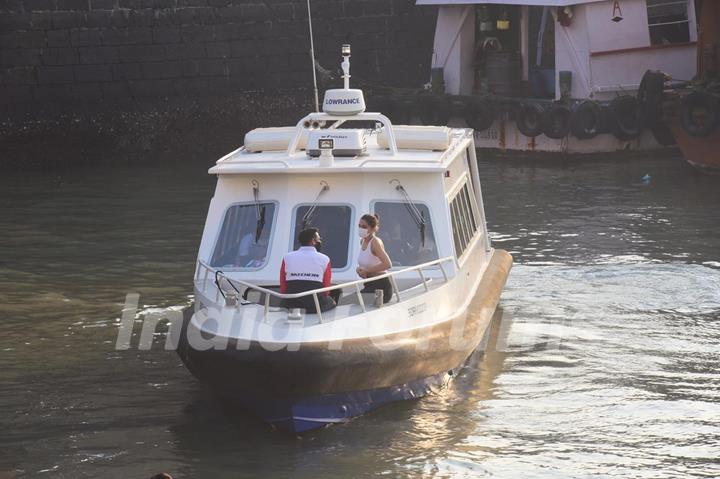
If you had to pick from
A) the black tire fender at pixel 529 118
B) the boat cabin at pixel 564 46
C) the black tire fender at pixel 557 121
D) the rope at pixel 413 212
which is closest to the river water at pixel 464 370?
the rope at pixel 413 212

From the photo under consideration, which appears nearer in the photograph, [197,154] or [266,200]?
[266,200]

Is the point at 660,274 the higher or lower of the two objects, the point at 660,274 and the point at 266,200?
the lower

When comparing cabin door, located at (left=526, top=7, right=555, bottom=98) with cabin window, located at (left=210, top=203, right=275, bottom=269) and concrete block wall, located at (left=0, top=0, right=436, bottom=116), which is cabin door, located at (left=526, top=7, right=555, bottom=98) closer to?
concrete block wall, located at (left=0, top=0, right=436, bottom=116)

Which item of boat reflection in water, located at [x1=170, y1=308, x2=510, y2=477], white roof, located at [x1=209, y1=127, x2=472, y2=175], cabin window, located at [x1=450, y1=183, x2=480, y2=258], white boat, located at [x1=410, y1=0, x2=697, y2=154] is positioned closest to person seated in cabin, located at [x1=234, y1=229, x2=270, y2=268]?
white roof, located at [x1=209, y1=127, x2=472, y2=175]

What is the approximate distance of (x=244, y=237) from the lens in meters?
10.8

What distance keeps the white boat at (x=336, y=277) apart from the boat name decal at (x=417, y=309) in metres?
0.02

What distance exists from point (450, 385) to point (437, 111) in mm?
14473

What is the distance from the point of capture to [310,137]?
10977mm

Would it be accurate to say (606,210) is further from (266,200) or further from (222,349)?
(222,349)

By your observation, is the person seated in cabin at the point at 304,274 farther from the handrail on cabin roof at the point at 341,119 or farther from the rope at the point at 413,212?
the handrail on cabin roof at the point at 341,119

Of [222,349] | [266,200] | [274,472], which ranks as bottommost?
[274,472]

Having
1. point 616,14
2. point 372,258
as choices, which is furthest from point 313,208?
point 616,14

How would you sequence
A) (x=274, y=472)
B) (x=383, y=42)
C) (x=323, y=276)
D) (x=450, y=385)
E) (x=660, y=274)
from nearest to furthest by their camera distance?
(x=274, y=472) < (x=323, y=276) < (x=450, y=385) < (x=660, y=274) < (x=383, y=42)

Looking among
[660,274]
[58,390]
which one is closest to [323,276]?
[58,390]
